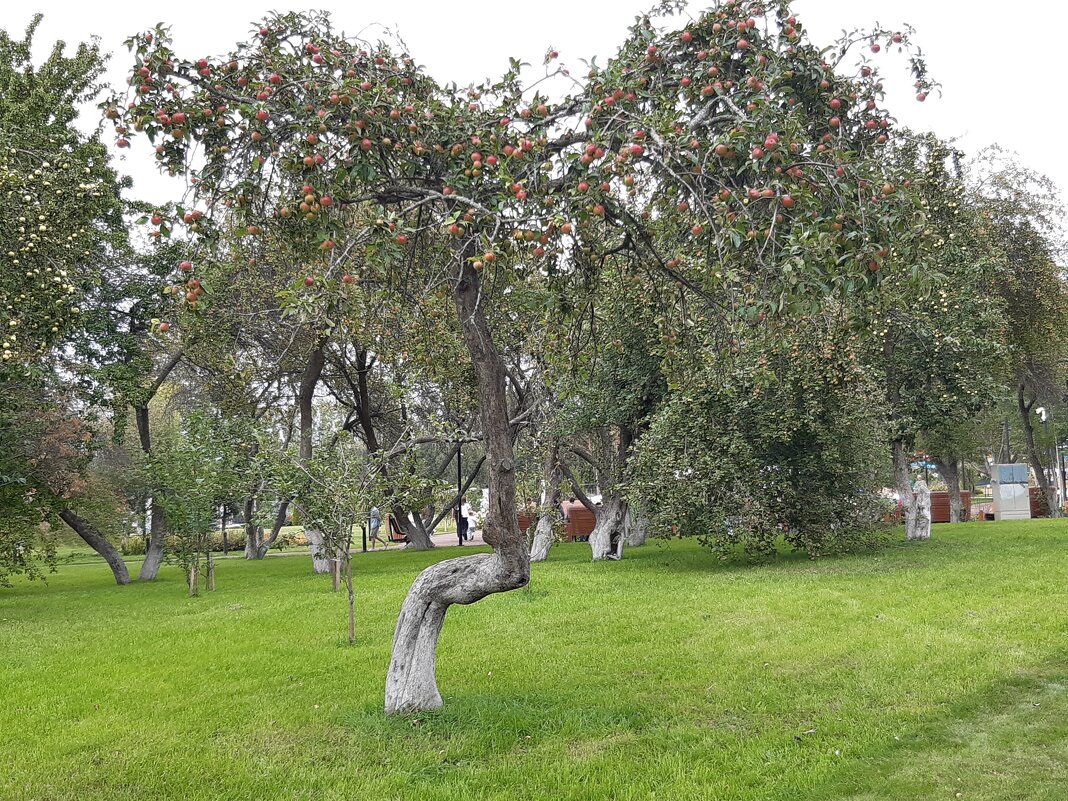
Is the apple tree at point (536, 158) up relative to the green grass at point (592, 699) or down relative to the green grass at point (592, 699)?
up

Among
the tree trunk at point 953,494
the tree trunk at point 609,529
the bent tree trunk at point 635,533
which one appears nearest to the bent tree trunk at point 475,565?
the tree trunk at point 609,529

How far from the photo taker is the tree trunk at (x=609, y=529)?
19625 mm

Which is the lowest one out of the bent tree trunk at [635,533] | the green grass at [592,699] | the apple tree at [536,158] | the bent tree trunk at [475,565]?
the green grass at [592,699]

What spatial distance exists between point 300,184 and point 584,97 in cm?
199

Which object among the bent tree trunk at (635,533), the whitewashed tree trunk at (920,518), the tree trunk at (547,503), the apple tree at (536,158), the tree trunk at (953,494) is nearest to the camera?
the apple tree at (536,158)

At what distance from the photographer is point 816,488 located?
16625 mm

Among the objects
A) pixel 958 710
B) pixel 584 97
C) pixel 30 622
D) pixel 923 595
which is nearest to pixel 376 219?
pixel 584 97

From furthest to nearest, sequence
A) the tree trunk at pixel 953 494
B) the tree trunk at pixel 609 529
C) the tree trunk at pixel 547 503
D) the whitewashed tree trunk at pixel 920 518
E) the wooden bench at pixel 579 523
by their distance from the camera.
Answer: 1. the tree trunk at pixel 953 494
2. the wooden bench at pixel 579 523
3. the whitewashed tree trunk at pixel 920 518
4. the tree trunk at pixel 609 529
5. the tree trunk at pixel 547 503

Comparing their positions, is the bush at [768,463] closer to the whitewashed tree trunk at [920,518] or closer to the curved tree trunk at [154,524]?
the whitewashed tree trunk at [920,518]

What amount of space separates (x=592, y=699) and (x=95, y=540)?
1843 cm

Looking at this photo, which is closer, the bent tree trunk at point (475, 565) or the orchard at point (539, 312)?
the orchard at point (539, 312)

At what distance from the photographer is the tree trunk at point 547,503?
18922 mm

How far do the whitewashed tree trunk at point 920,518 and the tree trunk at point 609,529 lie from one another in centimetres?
748

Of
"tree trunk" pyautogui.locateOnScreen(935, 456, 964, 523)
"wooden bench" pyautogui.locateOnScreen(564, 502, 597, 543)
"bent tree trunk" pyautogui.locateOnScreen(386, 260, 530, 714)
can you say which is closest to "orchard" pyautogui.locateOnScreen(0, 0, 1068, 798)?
"bent tree trunk" pyautogui.locateOnScreen(386, 260, 530, 714)
